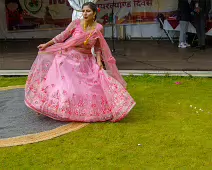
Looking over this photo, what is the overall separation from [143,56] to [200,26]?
6.90 feet

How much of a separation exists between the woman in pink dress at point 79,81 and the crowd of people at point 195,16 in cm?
615

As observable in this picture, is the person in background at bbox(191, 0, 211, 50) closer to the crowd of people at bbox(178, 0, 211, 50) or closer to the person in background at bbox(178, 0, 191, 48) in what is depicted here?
the crowd of people at bbox(178, 0, 211, 50)

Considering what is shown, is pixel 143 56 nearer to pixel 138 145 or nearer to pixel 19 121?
pixel 19 121

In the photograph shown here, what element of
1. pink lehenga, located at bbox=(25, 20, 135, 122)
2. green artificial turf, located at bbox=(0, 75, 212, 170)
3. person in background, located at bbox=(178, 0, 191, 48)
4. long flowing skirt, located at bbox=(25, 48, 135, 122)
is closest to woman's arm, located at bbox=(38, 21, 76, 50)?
pink lehenga, located at bbox=(25, 20, 135, 122)

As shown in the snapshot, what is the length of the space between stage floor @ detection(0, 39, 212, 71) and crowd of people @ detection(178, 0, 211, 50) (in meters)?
0.31

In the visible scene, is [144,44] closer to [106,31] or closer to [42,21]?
[106,31]

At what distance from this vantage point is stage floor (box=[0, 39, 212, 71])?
8.74 m

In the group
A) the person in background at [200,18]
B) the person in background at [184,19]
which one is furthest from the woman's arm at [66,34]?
the person in background at [184,19]

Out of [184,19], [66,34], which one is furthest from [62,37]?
[184,19]

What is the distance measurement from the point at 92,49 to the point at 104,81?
0.76 meters

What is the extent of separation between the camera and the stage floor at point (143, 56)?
8741mm

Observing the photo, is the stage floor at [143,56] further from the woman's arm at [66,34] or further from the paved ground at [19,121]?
the woman's arm at [66,34]

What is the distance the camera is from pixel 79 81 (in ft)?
17.2

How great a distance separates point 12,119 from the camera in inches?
212
